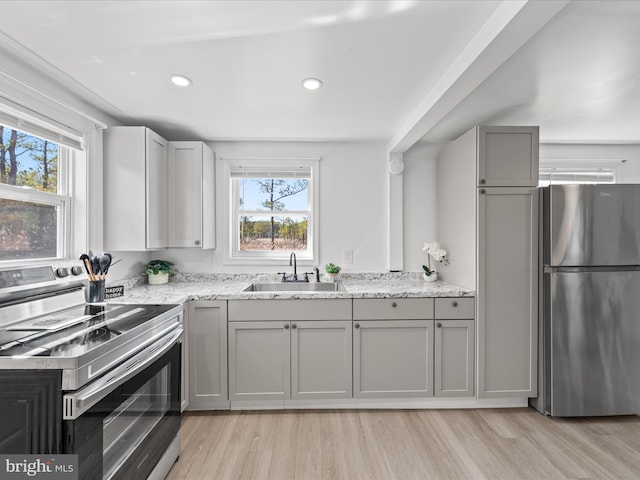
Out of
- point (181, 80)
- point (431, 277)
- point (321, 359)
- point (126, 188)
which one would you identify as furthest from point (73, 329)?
point (431, 277)

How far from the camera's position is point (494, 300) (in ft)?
7.73

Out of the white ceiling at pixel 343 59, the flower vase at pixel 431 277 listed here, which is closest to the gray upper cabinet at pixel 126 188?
the white ceiling at pixel 343 59

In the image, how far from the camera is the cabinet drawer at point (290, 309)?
233 centimetres

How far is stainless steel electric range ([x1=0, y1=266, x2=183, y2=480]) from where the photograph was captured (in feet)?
3.40

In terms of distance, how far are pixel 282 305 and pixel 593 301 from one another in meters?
2.19

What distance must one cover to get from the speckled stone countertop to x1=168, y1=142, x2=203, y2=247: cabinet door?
0.41 metres

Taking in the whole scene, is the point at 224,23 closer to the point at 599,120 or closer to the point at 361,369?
the point at 361,369

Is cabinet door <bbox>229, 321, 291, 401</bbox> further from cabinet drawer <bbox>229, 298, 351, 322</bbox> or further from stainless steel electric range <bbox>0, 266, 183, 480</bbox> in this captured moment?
stainless steel electric range <bbox>0, 266, 183, 480</bbox>

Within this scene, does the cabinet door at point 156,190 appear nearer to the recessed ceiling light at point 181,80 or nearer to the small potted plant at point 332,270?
the recessed ceiling light at point 181,80

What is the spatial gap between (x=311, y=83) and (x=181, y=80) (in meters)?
0.76

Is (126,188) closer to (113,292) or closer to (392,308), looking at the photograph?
(113,292)

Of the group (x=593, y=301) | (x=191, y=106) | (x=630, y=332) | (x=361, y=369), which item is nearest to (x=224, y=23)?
(x=191, y=106)

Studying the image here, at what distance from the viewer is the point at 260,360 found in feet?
7.68

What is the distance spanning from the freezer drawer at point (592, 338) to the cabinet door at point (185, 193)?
110 inches
